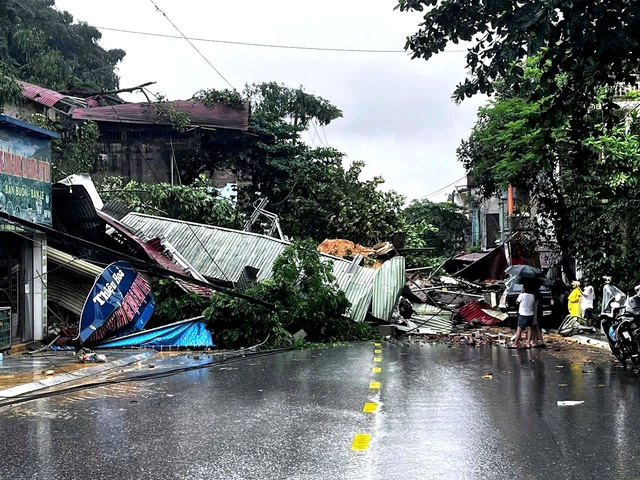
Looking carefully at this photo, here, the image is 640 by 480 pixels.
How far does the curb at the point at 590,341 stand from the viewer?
17075 mm

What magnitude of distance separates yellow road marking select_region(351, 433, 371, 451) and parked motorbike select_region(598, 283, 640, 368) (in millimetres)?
7052

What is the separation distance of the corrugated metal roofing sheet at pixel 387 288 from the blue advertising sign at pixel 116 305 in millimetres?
6357

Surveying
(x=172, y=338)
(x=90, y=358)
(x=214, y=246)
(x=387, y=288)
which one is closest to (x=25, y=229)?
(x=90, y=358)

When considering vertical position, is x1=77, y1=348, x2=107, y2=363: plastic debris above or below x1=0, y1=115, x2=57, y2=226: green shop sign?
below

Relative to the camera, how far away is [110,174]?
121ft

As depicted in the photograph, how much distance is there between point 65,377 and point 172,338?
4.95 meters

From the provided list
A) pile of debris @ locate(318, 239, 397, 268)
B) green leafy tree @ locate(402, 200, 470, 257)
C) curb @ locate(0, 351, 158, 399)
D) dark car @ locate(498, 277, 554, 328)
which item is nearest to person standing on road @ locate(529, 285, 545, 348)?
dark car @ locate(498, 277, 554, 328)

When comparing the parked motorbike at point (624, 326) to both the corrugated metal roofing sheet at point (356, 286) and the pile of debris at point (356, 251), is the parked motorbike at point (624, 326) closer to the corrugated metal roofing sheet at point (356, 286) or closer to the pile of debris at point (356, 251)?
the corrugated metal roofing sheet at point (356, 286)

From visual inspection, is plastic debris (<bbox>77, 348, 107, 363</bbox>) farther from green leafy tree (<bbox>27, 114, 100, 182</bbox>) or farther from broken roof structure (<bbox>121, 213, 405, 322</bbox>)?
green leafy tree (<bbox>27, 114, 100, 182</bbox>)

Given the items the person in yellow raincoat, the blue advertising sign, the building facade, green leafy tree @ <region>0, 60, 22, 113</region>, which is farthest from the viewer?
green leafy tree @ <region>0, 60, 22, 113</region>

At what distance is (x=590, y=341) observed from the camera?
18.1 m

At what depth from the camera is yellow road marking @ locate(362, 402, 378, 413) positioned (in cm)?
855

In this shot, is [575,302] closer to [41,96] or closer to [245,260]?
[245,260]

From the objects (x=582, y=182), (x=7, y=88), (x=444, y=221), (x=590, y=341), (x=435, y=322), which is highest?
(x=7, y=88)
